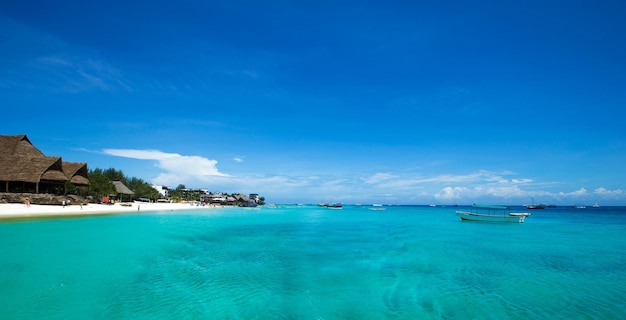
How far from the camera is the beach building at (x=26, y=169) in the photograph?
29609 mm

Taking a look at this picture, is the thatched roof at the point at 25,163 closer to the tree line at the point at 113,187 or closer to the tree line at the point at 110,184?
the tree line at the point at 113,187

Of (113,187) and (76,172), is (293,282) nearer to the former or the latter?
(76,172)

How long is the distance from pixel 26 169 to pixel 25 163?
0.95 meters

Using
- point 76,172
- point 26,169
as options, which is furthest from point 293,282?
point 76,172

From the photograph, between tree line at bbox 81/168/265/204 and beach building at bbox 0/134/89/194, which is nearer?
beach building at bbox 0/134/89/194

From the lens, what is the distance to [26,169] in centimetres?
3036

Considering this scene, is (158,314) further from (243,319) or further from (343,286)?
(343,286)

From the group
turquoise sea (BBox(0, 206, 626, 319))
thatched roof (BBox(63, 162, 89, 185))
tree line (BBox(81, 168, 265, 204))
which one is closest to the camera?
turquoise sea (BBox(0, 206, 626, 319))

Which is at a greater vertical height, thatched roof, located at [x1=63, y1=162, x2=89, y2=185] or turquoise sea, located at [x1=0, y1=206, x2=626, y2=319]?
thatched roof, located at [x1=63, y1=162, x2=89, y2=185]

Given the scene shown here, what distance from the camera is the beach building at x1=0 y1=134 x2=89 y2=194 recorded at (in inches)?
1166

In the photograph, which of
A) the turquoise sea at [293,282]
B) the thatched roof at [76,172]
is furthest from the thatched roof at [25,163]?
the turquoise sea at [293,282]

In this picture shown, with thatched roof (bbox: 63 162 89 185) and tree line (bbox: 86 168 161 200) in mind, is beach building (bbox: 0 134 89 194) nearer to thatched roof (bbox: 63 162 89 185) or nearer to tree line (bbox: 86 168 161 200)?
thatched roof (bbox: 63 162 89 185)

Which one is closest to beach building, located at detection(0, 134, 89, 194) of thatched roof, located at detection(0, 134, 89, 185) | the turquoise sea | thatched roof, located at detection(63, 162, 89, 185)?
thatched roof, located at detection(0, 134, 89, 185)

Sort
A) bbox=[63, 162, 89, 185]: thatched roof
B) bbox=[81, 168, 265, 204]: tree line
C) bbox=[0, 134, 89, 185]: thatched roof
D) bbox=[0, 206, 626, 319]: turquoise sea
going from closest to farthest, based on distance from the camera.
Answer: bbox=[0, 206, 626, 319]: turquoise sea → bbox=[0, 134, 89, 185]: thatched roof → bbox=[63, 162, 89, 185]: thatched roof → bbox=[81, 168, 265, 204]: tree line
